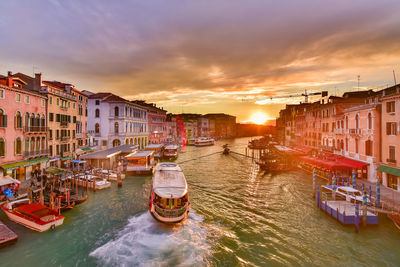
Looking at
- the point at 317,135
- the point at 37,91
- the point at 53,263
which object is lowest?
the point at 53,263

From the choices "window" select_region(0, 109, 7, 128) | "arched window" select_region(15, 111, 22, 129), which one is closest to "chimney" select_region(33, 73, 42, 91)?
"arched window" select_region(15, 111, 22, 129)

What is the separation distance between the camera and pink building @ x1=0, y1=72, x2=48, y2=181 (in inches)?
998

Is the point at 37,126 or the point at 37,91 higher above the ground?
the point at 37,91

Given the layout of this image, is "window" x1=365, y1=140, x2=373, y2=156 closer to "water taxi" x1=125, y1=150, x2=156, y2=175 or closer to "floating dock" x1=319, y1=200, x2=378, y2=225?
"floating dock" x1=319, y1=200, x2=378, y2=225

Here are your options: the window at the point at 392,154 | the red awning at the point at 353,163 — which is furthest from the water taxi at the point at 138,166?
the window at the point at 392,154

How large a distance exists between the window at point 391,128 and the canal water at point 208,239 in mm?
11380

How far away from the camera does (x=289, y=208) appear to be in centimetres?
2308

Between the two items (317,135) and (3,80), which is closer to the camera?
(3,80)

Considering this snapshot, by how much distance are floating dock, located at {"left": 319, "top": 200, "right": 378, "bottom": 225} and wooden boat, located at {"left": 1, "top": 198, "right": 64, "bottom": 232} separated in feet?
74.3

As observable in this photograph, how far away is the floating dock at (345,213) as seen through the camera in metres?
18.2

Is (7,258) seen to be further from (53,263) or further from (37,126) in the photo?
(37,126)

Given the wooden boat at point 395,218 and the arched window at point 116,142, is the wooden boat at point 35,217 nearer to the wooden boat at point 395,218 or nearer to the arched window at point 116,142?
the wooden boat at point 395,218

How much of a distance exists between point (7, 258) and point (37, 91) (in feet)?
83.5

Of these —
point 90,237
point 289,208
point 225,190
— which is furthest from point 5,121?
point 289,208
